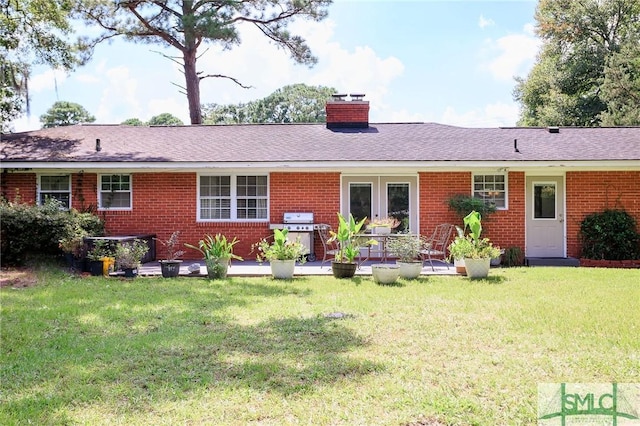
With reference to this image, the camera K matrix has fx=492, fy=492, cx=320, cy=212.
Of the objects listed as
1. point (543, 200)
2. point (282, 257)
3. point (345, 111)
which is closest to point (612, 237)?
point (543, 200)

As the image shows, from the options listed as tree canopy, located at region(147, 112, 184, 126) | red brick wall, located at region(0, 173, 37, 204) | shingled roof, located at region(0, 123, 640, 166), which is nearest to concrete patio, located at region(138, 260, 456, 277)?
shingled roof, located at region(0, 123, 640, 166)

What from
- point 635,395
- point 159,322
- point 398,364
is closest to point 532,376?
point 635,395

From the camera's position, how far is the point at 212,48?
22.9 metres

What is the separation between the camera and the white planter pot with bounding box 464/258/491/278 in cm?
1008

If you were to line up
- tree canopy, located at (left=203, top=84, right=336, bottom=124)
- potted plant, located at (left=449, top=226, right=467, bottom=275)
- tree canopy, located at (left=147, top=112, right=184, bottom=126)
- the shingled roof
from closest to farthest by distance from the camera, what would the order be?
potted plant, located at (left=449, top=226, right=467, bottom=275) → the shingled roof → tree canopy, located at (left=203, top=84, right=336, bottom=124) → tree canopy, located at (left=147, top=112, right=184, bottom=126)

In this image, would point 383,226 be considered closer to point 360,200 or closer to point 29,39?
point 360,200

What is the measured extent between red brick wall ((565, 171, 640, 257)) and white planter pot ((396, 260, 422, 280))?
5.78 meters

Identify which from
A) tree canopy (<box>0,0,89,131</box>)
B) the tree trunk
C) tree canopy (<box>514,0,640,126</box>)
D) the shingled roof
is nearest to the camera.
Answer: the shingled roof

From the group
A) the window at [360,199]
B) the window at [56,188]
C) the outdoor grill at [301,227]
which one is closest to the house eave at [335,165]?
the window at [56,188]

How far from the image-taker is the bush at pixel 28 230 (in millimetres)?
11367

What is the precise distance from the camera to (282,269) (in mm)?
10172

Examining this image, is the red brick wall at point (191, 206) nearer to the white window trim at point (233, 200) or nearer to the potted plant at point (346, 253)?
the white window trim at point (233, 200)

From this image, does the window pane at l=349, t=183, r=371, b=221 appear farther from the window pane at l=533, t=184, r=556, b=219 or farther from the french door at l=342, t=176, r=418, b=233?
the window pane at l=533, t=184, r=556, b=219

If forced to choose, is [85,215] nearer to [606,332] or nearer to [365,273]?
[365,273]
